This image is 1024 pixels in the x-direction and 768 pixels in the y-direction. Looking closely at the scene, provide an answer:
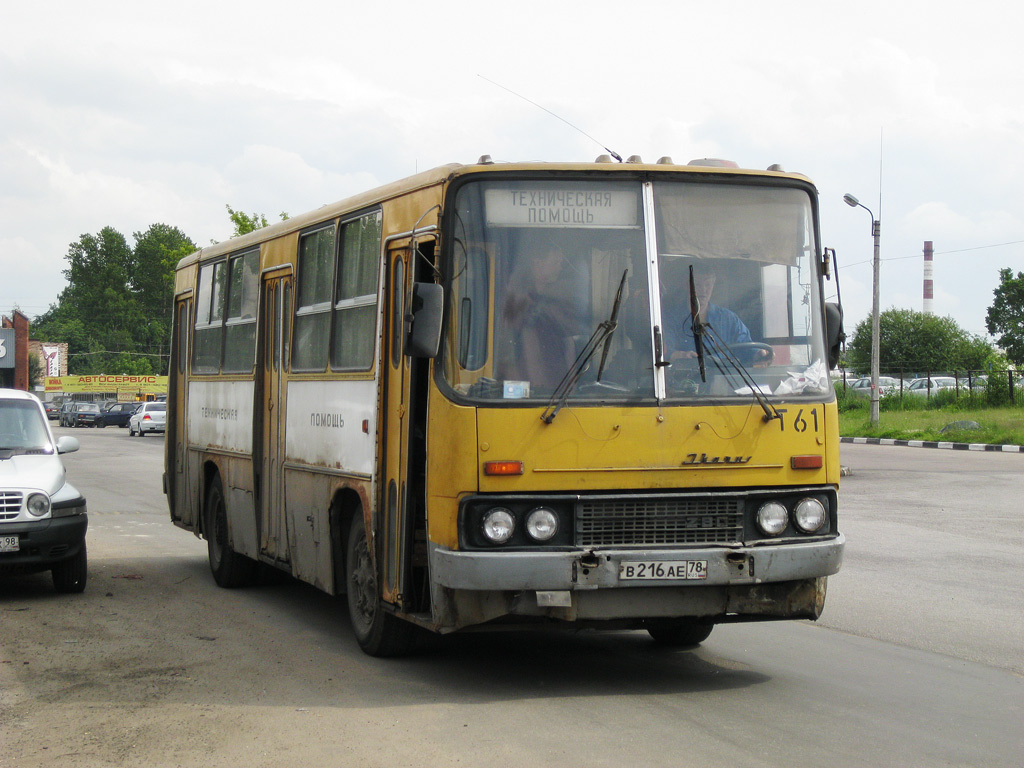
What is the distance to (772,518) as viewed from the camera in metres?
6.69

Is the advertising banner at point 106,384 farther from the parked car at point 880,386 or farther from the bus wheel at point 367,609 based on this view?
the bus wheel at point 367,609

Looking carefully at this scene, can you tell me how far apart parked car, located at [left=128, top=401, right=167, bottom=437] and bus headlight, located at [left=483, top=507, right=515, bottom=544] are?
5134 centimetres

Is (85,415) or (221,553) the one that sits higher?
(85,415)

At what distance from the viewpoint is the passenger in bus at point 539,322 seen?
6.54 meters

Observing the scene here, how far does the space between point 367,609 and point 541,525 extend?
1937 mm

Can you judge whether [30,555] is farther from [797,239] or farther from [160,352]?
[160,352]

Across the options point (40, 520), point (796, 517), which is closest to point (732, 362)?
point (796, 517)

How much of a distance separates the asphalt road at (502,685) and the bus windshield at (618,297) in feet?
5.29

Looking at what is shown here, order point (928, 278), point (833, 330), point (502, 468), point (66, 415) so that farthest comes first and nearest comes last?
point (928, 278)
point (66, 415)
point (833, 330)
point (502, 468)

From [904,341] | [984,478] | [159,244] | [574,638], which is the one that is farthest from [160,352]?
[574,638]

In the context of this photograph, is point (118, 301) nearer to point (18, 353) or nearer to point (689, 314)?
point (18, 353)

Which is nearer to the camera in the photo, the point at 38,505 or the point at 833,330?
the point at 833,330

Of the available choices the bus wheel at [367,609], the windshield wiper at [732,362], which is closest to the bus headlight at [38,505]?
the bus wheel at [367,609]

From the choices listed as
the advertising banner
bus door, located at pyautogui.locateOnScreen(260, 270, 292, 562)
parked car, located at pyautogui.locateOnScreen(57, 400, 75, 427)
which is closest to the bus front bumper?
bus door, located at pyautogui.locateOnScreen(260, 270, 292, 562)
